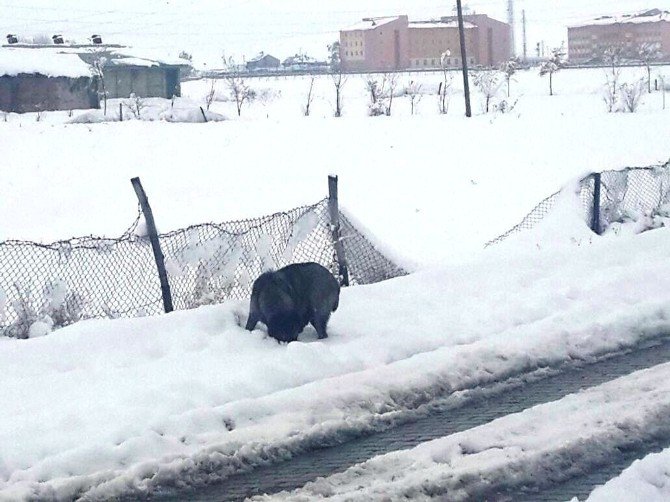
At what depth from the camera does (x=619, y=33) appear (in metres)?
94.4

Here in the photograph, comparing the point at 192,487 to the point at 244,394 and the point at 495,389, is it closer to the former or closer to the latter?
the point at 244,394

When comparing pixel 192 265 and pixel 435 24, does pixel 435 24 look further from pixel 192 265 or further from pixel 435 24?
pixel 192 265

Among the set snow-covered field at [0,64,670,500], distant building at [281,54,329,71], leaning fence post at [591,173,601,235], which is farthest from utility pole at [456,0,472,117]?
distant building at [281,54,329,71]

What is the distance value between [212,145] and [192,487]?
89.4 feet

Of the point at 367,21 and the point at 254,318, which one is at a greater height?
the point at 367,21

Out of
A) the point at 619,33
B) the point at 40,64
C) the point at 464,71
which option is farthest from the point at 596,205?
the point at 619,33

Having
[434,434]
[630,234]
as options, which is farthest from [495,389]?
[630,234]

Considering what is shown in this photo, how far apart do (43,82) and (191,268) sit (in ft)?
131

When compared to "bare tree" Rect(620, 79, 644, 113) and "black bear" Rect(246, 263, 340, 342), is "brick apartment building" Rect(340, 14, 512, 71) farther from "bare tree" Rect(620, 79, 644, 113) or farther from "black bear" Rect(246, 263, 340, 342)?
"black bear" Rect(246, 263, 340, 342)

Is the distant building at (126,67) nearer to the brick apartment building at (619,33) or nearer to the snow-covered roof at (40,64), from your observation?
the snow-covered roof at (40,64)

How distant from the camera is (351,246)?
430 inches

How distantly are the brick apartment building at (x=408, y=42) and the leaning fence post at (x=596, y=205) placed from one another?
7515 cm

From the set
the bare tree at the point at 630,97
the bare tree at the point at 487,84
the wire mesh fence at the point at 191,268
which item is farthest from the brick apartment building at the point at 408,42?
the wire mesh fence at the point at 191,268

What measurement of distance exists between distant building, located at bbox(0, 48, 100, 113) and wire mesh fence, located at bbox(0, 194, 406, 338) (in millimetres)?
35812
